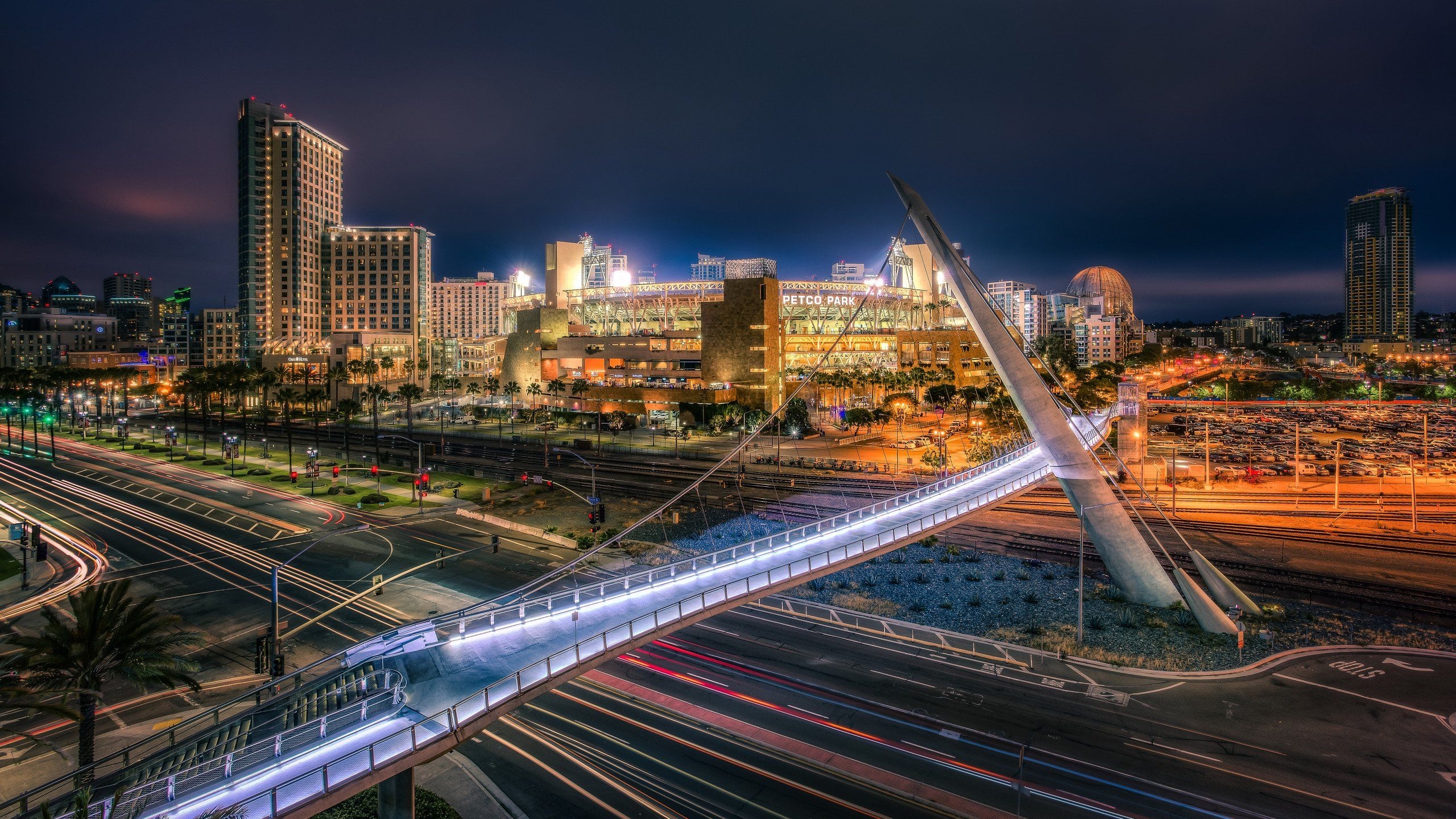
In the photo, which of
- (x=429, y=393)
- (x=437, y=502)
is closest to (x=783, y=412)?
(x=437, y=502)

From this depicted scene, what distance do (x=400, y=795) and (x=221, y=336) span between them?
684 ft

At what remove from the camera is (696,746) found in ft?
70.0

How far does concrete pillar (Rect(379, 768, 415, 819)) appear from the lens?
15.5 metres

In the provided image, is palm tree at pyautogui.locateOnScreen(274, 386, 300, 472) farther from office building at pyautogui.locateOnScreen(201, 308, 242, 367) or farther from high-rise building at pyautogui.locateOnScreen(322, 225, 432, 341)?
office building at pyautogui.locateOnScreen(201, 308, 242, 367)

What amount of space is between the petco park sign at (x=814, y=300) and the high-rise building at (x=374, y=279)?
9354cm

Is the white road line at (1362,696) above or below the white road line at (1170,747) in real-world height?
above

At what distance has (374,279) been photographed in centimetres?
17562

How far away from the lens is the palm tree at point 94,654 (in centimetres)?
1820

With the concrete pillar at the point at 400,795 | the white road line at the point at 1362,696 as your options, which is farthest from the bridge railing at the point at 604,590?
the white road line at the point at 1362,696

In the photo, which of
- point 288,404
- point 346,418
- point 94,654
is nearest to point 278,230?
point 288,404

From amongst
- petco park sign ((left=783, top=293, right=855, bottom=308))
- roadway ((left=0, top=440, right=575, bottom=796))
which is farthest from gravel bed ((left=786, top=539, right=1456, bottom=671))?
petco park sign ((left=783, top=293, right=855, bottom=308))

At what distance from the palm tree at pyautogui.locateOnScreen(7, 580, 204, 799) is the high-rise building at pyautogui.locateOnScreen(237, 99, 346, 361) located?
168m

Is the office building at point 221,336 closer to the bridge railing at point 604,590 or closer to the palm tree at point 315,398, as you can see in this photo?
the palm tree at point 315,398

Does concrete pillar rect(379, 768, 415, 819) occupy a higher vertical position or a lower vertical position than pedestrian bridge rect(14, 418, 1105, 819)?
lower
